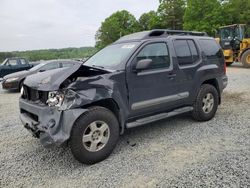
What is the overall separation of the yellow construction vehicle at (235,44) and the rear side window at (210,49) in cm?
1159

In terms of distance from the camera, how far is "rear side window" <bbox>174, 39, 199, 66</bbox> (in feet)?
15.9

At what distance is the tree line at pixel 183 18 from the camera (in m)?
32.8

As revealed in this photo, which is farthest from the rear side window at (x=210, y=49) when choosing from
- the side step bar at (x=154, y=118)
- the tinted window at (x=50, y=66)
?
the tinted window at (x=50, y=66)

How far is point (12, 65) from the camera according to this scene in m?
14.9

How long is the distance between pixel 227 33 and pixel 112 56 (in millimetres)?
15312

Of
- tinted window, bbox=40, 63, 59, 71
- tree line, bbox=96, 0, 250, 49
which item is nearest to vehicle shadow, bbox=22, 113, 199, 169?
tinted window, bbox=40, 63, 59, 71

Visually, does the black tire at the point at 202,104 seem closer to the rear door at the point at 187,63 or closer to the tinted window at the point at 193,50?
the rear door at the point at 187,63

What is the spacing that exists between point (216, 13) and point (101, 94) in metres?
34.5

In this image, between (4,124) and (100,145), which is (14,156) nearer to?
(100,145)

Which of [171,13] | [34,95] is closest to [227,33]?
[34,95]

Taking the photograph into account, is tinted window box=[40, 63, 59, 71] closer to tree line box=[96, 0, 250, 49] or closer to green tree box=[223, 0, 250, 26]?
tree line box=[96, 0, 250, 49]

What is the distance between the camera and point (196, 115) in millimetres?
5195

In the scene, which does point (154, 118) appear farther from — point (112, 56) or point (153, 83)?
point (112, 56)

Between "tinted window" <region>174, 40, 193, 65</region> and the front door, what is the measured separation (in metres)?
0.30
